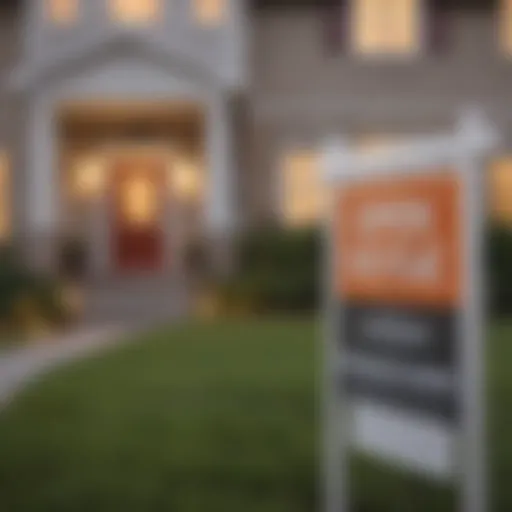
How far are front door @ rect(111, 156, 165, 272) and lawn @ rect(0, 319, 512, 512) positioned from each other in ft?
18.1

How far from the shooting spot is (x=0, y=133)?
48.9 ft

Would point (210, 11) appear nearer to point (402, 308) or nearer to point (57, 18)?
point (57, 18)

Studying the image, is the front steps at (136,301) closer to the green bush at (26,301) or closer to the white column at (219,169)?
the green bush at (26,301)

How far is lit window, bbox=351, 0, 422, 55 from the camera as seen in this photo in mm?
14961

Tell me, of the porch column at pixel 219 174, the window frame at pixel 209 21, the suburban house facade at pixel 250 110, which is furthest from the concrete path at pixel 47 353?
the window frame at pixel 209 21

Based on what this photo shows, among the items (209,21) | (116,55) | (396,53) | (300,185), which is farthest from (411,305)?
(396,53)

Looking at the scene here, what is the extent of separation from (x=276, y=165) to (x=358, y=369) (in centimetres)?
1084

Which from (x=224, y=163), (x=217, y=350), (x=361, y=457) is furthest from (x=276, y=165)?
(x=361, y=457)

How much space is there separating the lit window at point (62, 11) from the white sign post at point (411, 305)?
415 inches

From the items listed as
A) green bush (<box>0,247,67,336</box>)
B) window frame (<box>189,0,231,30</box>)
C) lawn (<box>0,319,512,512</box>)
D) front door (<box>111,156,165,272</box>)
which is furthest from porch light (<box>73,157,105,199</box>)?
lawn (<box>0,319,512,512</box>)

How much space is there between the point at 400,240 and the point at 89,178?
11251 millimetres

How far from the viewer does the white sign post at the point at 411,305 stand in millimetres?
3613

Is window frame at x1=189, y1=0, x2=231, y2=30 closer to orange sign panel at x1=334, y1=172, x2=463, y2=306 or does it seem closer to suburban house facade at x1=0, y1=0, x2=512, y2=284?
suburban house facade at x1=0, y1=0, x2=512, y2=284

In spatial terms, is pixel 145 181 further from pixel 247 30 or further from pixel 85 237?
pixel 247 30
